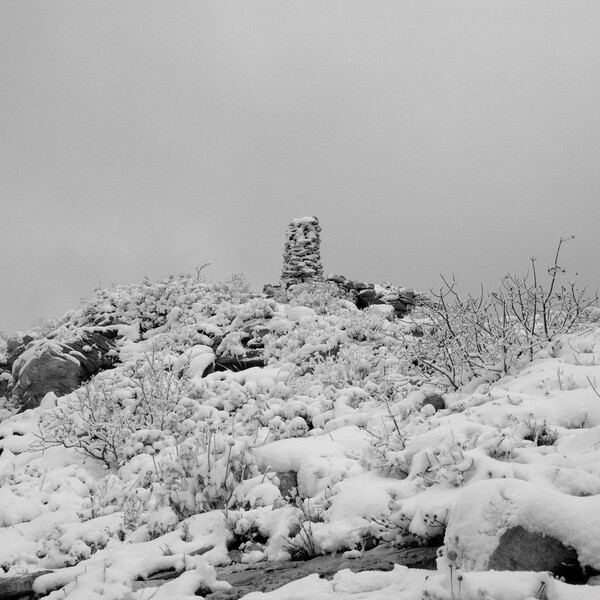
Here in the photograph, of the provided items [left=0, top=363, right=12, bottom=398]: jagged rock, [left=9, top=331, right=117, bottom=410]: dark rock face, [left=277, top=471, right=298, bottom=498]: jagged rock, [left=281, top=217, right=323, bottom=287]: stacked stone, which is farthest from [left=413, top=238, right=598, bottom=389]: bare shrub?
[left=281, top=217, right=323, bottom=287]: stacked stone

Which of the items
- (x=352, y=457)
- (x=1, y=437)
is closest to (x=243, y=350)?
(x=1, y=437)

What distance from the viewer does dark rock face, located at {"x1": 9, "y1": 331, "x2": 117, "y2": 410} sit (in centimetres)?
1046

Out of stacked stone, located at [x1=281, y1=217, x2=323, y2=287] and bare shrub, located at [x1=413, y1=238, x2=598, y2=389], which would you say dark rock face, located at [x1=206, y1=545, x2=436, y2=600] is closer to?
bare shrub, located at [x1=413, y1=238, x2=598, y2=389]

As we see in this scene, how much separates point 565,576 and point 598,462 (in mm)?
956

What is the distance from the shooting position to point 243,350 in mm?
10891

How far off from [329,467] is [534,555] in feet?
7.75

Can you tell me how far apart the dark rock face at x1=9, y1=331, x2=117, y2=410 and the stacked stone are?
11.5m

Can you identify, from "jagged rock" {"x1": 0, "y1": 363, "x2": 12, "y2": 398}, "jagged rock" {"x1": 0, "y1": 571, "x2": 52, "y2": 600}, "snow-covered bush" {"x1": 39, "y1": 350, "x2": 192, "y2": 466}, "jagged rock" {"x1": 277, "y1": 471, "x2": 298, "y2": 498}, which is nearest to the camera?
"jagged rock" {"x1": 0, "y1": 571, "x2": 52, "y2": 600}

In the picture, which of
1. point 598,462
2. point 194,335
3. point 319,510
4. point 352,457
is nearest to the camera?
point 598,462

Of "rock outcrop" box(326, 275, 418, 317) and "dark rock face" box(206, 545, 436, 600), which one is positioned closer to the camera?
"dark rock face" box(206, 545, 436, 600)

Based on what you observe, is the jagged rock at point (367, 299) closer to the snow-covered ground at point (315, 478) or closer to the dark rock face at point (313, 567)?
the snow-covered ground at point (315, 478)

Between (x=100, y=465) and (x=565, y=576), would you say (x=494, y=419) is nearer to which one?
(x=565, y=576)

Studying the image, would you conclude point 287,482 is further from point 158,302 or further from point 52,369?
point 158,302

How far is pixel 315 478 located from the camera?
14.8ft
